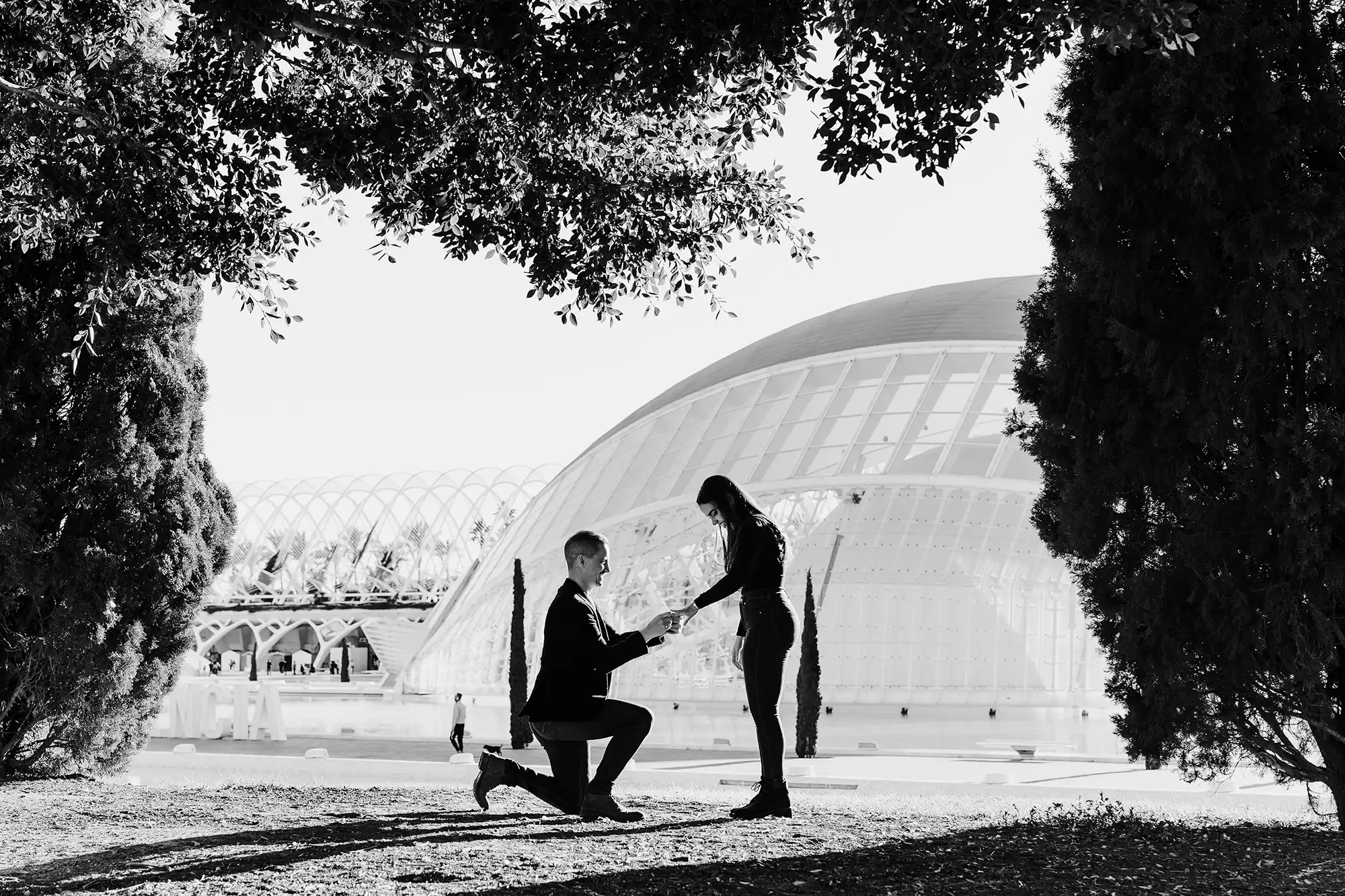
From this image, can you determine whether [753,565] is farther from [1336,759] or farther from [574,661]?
[1336,759]

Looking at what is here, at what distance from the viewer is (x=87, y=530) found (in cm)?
906

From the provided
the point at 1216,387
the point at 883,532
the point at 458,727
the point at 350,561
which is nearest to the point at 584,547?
the point at 1216,387

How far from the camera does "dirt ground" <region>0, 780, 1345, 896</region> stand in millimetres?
4332

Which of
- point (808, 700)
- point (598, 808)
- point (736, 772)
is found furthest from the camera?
point (808, 700)

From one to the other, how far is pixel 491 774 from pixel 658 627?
1195 millimetres

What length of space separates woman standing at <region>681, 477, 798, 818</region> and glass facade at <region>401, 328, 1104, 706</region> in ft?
60.4

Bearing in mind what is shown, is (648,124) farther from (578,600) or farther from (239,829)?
(239,829)

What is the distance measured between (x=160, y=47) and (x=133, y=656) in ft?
15.6

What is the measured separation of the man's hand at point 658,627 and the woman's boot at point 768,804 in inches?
43.5

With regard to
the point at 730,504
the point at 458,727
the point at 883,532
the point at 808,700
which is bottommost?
the point at 458,727

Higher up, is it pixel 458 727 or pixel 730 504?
pixel 730 504

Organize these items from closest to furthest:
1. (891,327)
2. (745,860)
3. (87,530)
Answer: (745,860) < (87,530) < (891,327)

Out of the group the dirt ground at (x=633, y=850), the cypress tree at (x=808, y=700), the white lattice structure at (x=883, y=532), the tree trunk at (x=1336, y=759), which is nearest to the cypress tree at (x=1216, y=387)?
the tree trunk at (x=1336, y=759)

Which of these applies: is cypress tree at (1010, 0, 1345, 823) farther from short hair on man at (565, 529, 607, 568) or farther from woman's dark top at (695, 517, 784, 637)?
short hair on man at (565, 529, 607, 568)
